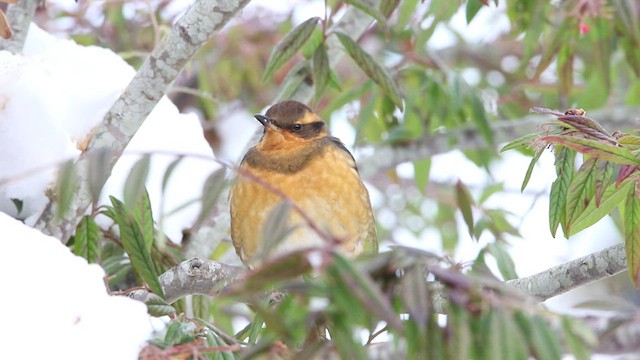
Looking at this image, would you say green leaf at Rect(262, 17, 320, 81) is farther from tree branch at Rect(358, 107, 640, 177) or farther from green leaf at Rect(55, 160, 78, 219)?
tree branch at Rect(358, 107, 640, 177)

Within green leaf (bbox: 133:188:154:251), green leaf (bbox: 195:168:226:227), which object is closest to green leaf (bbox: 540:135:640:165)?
green leaf (bbox: 195:168:226:227)

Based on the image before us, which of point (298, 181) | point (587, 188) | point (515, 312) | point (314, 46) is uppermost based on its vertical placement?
point (314, 46)

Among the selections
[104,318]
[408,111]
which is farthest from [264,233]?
[408,111]

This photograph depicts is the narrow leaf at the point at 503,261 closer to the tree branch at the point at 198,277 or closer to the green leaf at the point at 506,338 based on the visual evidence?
the tree branch at the point at 198,277

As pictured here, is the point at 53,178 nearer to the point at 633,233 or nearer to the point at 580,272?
the point at 580,272

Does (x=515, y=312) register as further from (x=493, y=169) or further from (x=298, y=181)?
(x=493, y=169)

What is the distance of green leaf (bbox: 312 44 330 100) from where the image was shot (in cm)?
274

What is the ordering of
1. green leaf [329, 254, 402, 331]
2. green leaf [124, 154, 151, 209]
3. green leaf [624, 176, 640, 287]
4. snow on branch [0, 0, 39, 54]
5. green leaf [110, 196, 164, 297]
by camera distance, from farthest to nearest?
snow on branch [0, 0, 39, 54]
green leaf [110, 196, 164, 297]
green leaf [624, 176, 640, 287]
green leaf [124, 154, 151, 209]
green leaf [329, 254, 402, 331]

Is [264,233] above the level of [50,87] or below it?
below

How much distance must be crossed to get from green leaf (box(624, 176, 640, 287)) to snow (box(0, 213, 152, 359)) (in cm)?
86

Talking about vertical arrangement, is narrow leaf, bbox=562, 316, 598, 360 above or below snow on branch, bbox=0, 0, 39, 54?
below

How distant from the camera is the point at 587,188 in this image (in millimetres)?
2031

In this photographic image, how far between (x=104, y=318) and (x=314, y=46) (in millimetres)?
1410

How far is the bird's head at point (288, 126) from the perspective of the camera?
3.08 meters
